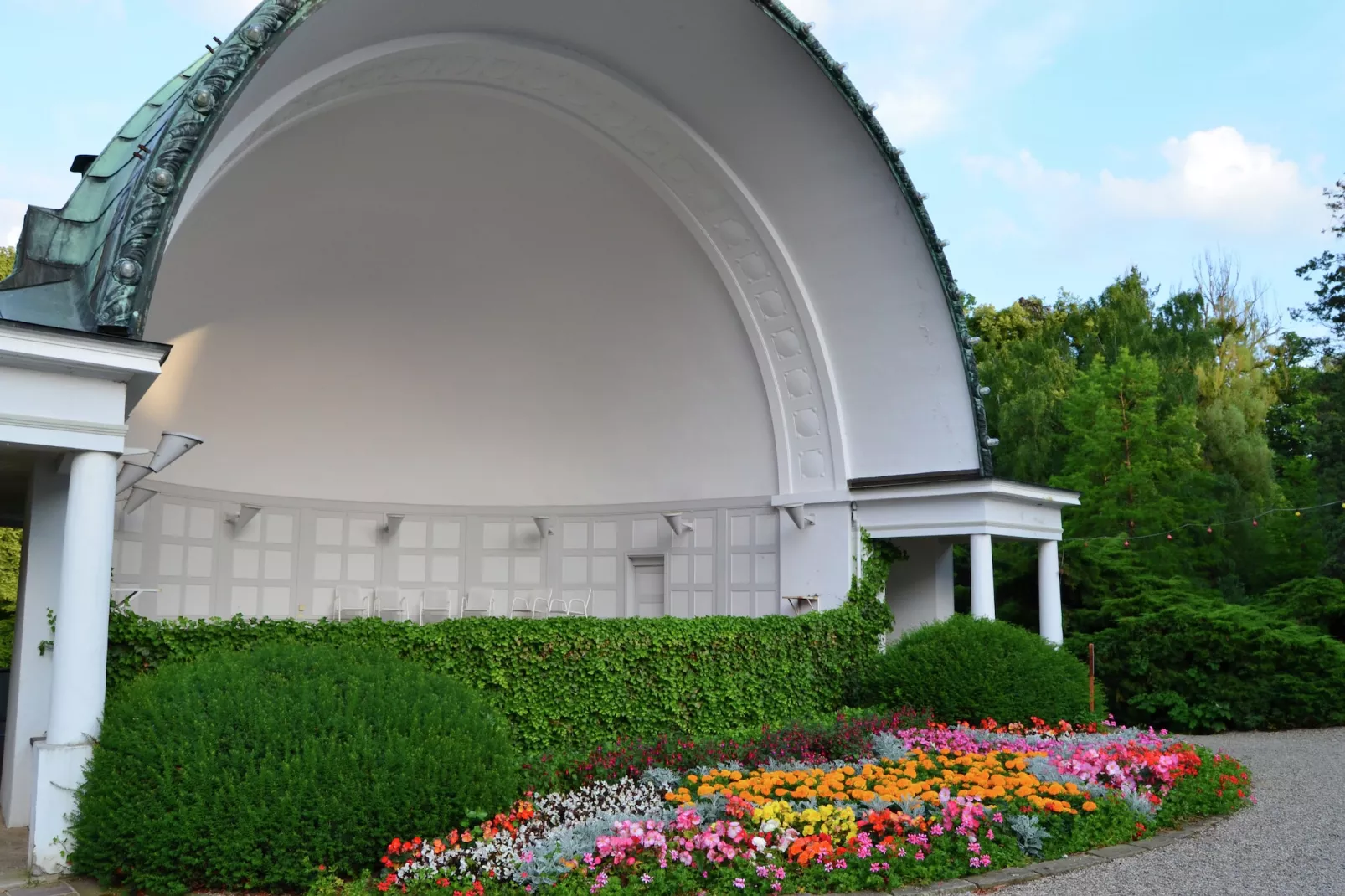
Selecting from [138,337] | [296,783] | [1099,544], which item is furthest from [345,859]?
[1099,544]

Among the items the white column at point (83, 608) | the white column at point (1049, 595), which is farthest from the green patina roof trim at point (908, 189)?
the white column at point (83, 608)

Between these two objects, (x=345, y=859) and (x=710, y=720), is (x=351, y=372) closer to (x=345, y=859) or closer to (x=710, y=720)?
(x=710, y=720)

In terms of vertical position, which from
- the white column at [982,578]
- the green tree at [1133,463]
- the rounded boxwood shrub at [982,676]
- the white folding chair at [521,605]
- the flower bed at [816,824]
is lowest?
the flower bed at [816,824]

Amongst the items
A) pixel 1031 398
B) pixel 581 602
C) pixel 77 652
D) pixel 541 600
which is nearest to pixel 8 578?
pixel 541 600

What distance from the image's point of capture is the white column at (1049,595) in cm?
1527

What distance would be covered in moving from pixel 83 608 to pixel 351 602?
9.01 meters

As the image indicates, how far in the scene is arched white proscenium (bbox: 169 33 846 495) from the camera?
13430mm

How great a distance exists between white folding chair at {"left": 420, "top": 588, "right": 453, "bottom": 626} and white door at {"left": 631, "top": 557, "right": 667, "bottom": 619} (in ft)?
9.75

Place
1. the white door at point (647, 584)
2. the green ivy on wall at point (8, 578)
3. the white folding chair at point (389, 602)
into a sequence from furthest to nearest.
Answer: the green ivy on wall at point (8, 578), the white door at point (647, 584), the white folding chair at point (389, 602)

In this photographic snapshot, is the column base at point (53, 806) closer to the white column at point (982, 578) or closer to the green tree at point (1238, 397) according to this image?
the white column at point (982, 578)

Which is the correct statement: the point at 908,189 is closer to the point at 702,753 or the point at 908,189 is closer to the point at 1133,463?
the point at 702,753

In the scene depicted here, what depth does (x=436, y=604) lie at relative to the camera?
16.9 metres

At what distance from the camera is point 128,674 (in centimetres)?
825

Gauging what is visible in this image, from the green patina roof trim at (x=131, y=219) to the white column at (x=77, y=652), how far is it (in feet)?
4.06
